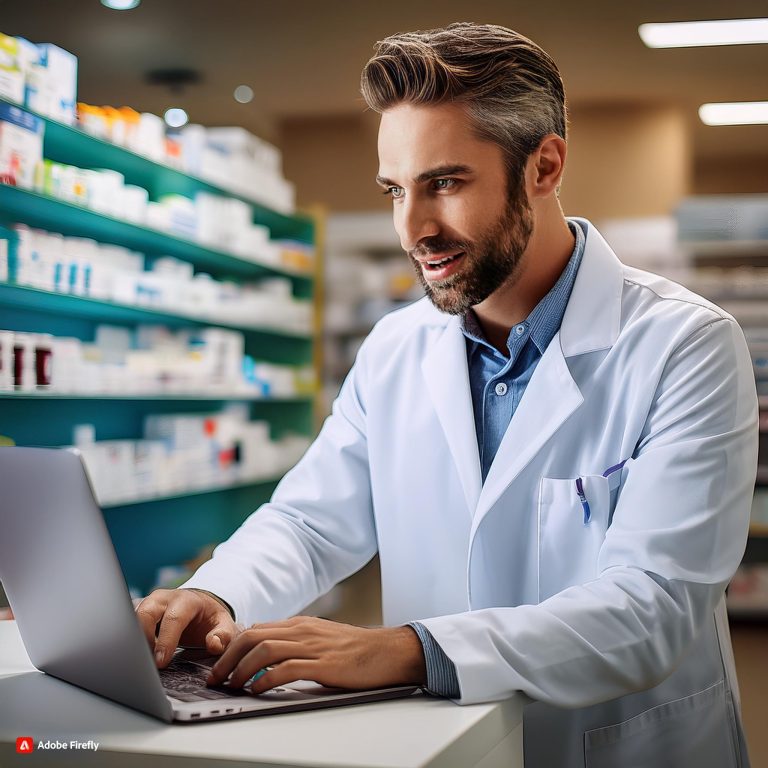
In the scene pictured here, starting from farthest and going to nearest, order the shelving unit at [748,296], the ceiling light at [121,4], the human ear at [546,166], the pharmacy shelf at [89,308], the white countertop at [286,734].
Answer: the shelving unit at [748,296], the ceiling light at [121,4], the pharmacy shelf at [89,308], the human ear at [546,166], the white countertop at [286,734]

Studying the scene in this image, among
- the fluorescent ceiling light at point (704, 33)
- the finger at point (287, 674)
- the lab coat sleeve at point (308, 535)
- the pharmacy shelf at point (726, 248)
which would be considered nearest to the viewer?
the finger at point (287, 674)

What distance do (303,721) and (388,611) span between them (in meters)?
0.76

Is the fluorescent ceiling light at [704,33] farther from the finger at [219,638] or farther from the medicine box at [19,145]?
the finger at [219,638]

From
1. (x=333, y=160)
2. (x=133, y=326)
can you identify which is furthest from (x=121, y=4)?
(x=333, y=160)

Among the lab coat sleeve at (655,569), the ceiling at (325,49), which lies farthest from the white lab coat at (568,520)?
the ceiling at (325,49)

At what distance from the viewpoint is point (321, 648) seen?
979mm

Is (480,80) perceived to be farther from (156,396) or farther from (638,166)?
(638,166)

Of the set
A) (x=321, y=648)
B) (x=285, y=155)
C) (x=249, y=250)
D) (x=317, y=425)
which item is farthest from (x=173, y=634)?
(x=285, y=155)

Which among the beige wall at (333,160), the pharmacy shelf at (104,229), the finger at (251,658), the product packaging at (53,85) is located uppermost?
the beige wall at (333,160)

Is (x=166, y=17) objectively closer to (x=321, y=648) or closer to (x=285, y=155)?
(x=285, y=155)

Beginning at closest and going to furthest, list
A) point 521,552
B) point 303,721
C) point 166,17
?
1. point 303,721
2. point 521,552
3. point 166,17

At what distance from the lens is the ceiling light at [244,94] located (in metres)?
6.17

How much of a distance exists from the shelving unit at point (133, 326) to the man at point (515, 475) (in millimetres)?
2368

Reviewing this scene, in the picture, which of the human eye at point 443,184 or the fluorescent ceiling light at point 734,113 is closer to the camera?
the human eye at point 443,184
